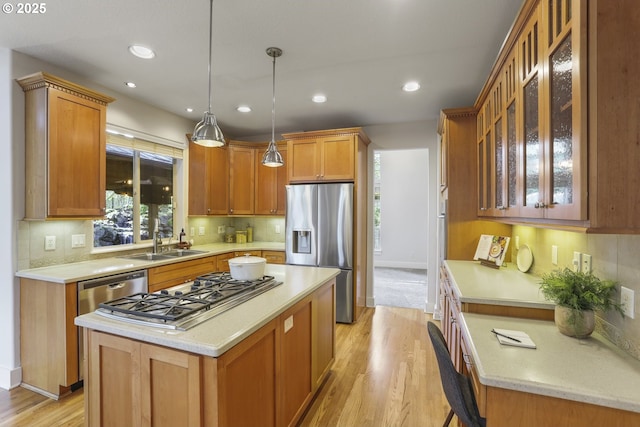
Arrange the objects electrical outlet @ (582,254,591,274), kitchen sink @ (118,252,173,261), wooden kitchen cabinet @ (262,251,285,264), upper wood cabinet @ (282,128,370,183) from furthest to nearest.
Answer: wooden kitchen cabinet @ (262,251,285,264)
upper wood cabinet @ (282,128,370,183)
kitchen sink @ (118,252,173,261)
electrical outlet @ (582,254,591,274)

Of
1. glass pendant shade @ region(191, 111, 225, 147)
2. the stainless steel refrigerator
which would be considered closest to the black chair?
glass pendant shade @ region(191, 111, 225, 147)

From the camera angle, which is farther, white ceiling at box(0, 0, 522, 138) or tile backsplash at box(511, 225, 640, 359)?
white ceiling at box(0, 0, 522, 138)

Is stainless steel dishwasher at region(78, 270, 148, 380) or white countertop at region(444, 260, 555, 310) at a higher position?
white countertop at region(444, 260, 555, 310)

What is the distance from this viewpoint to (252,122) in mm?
4348

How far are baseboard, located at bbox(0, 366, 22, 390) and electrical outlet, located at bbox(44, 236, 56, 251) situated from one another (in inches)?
38.2

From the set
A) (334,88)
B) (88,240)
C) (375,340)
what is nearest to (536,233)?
(375,340)

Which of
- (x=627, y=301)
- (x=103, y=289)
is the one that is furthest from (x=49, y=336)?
(x=627, y=301)

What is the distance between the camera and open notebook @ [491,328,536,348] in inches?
50.8

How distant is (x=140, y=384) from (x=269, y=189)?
353 cm

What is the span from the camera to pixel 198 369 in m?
1.17

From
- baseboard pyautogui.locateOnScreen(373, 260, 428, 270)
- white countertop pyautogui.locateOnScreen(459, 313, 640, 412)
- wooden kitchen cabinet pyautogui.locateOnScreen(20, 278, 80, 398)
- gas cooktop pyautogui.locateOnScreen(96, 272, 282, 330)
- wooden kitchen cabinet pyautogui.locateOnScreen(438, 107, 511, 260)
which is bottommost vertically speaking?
baseboard pyautogui.locateOnScreen(373, 260, 428, 270)

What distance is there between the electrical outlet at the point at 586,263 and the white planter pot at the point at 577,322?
0.99 ft

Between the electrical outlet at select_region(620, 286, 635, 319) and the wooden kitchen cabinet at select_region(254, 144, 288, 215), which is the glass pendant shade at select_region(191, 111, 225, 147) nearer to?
the electrical outlet at select_region(620, 286, 635, 319)

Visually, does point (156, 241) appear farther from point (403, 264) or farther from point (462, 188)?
point (403, 264)
